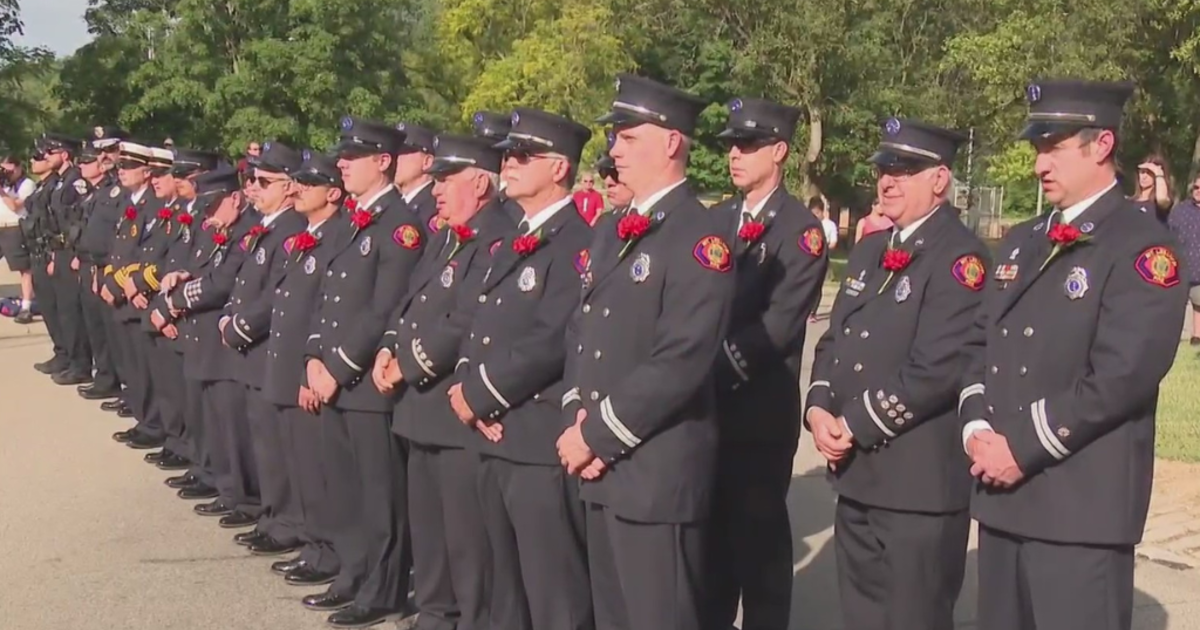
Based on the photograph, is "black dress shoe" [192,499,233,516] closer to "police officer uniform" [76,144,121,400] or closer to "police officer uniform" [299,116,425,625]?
"police officer uniform" [299,116,425,625]

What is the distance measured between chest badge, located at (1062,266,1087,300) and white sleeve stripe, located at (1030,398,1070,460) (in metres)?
0.29

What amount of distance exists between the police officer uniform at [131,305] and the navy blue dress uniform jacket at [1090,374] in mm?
6163

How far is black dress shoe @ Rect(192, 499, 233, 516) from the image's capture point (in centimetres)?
709

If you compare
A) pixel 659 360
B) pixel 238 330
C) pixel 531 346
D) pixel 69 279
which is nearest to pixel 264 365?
pixel 238 330

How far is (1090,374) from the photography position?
10.9 ft

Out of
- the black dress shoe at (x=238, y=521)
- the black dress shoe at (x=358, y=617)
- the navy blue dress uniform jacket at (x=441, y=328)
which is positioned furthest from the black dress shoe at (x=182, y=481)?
the navy blue dress uniform jacket at (x=441, y=328)

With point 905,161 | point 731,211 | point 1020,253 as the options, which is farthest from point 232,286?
point 1020,253

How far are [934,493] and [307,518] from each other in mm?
2927

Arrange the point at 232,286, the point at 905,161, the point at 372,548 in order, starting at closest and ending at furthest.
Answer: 1. the point at 905,161
2. the point at 372,548
3. the point at 232,286

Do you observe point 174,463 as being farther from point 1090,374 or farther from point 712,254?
point 1090,374

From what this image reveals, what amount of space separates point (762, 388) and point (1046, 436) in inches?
60.0

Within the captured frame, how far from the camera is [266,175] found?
620 cm

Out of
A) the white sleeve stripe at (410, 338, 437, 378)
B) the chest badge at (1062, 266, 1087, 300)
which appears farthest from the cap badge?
the white sleeve stripe at (410, 338, 437, 378)

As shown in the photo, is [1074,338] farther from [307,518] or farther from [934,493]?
[307,518]
